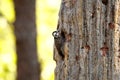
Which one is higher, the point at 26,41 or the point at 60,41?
the point at 60,41

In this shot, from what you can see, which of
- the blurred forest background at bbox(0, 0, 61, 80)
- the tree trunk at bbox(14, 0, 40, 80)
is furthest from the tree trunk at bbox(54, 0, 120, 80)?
the blurred forest background at bbox(0, 0, 61, 80)

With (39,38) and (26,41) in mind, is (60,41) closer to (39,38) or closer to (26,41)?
(26,41)

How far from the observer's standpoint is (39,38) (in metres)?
13.0

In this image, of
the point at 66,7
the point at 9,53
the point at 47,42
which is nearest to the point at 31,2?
the point at 66,7

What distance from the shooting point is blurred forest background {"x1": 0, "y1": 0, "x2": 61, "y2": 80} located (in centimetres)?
918

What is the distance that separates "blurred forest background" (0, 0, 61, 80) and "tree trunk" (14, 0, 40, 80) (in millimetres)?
2283

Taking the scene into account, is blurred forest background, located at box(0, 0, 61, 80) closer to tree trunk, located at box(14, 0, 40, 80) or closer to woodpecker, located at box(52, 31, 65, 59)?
tree trunk, located at box(14, 0, 40, 80)

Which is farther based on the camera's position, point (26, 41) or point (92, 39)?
point (26, 41)

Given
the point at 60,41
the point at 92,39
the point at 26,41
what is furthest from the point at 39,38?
the point at 92,39

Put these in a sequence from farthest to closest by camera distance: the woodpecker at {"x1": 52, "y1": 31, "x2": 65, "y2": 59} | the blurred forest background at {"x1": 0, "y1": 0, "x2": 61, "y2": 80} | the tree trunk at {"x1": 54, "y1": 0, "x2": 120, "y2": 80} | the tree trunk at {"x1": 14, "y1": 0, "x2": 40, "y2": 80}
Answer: the blurred forest background at {"x1": 0, "y1": 0, "x2": 61, "y2": 80} → the tree trunk at {"x1": 14, "y1": 0, "x2": 40, "y2": 80} → the woodpecker at {"x1": 52, "y1": 31, "x2": 65, "y2": 59} → the tree trunk at {"x1": 54, "y1": 0, "x2": 120, "y2": 80}

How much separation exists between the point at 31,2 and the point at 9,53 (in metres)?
5.15

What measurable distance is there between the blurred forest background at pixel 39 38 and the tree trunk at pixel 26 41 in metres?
2.28

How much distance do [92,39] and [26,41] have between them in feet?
12.8

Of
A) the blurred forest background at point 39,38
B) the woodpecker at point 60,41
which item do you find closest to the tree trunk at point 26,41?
the blurred forest background at point 39,38
